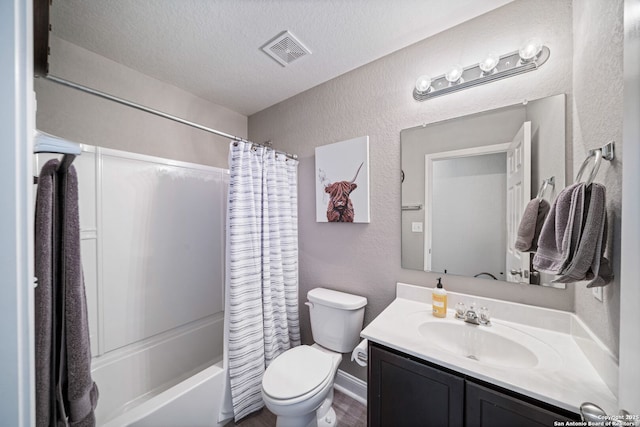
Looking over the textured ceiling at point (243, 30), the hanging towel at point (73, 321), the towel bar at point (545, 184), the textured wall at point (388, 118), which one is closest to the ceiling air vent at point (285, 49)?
the textured ceiling at point (243, 30)

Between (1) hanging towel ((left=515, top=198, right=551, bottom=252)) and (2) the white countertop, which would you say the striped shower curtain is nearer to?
(2) the white countertop

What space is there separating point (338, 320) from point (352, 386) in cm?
59

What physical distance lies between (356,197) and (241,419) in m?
1.69

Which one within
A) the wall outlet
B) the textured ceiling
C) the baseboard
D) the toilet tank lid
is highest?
the textured ceiling

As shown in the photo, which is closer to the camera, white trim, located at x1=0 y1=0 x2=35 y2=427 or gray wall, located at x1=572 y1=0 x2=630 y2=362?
white trim, located at x1=0 y1=0 x2=35 y2=427

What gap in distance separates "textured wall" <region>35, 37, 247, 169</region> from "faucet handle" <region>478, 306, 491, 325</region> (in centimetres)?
235

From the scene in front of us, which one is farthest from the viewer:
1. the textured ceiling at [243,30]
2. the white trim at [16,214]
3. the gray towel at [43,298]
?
the textured ceiling at [243,30]

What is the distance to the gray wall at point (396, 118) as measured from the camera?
963mm

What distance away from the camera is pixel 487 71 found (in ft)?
3.85

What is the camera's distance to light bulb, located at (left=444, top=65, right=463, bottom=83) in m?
1.24

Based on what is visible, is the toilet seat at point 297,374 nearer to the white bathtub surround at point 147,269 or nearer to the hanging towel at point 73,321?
the hanging towel at point 73,321

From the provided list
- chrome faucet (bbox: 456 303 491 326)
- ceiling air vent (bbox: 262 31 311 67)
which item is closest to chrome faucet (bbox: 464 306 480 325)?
chrome faucet (bbox: 456 303 491 326)

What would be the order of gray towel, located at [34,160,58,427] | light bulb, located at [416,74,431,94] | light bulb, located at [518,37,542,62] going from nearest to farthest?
gray towel, located at [34,160,58,427] → light bulb, located at [518,37,542,62] → light bulb, located at [416,74,431,94]

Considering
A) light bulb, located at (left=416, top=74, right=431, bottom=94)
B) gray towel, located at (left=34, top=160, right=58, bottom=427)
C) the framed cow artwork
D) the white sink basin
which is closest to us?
gray towel, located at (left=34, top=160, right=58, bottom=427)
